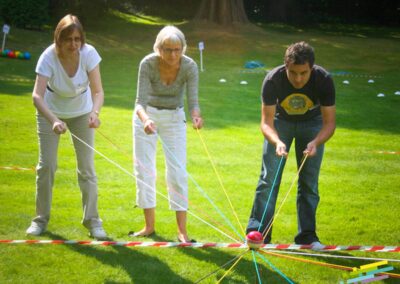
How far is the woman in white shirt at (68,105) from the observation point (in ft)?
15.6

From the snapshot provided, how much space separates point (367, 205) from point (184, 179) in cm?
236

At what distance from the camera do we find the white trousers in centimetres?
507

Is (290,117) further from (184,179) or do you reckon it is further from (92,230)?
(92,230)

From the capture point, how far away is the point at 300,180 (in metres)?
5.12

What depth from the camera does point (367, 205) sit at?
6.50 metres

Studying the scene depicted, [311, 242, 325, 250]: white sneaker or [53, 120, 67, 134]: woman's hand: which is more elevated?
[53, 120, 67, 134]: woman's hand

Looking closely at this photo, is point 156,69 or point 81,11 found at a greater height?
point 81,11

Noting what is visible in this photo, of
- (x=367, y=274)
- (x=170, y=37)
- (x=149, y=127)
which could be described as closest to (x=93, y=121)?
(x=149, y=127)

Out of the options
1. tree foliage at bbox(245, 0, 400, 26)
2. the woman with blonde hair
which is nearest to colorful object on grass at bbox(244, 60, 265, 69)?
the woman with blonde hair

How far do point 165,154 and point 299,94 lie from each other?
122 cm

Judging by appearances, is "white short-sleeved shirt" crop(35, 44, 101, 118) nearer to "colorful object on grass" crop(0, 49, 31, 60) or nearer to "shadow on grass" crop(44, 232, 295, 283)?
"shadow on grass" crop(44, 232, 295, 283)

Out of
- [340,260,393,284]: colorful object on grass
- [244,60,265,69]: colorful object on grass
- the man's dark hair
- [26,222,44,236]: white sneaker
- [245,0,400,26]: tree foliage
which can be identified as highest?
[245,0,400,26]: tree foliage

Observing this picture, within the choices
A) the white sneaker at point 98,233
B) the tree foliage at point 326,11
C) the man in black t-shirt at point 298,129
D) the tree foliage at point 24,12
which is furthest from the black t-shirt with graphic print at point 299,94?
the tree foliage at point 326,11

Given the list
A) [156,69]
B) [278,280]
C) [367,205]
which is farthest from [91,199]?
[367,205]
